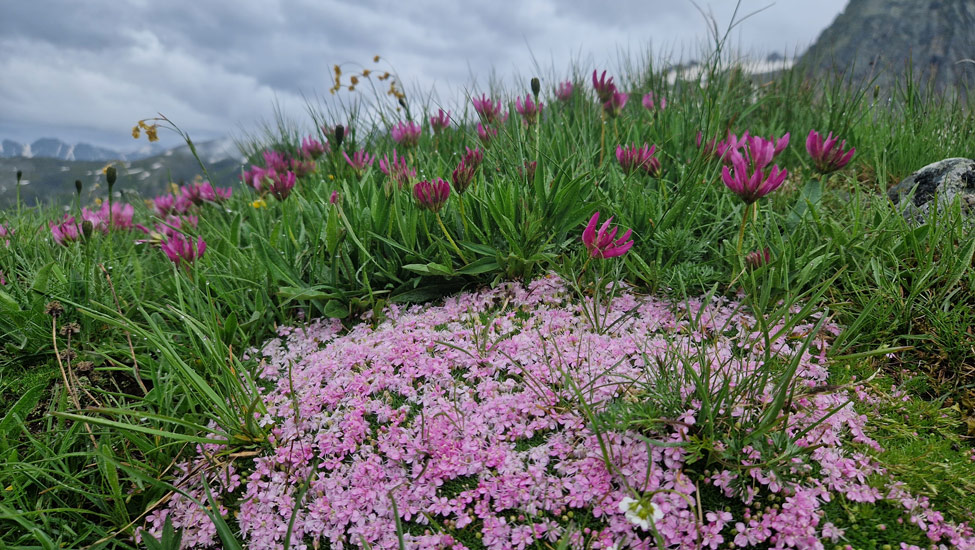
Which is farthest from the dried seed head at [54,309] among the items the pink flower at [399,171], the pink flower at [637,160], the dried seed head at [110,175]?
the pink flower at [637,160]

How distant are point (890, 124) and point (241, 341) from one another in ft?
16.5

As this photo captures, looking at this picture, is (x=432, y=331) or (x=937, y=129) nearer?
(x=432, y=331)

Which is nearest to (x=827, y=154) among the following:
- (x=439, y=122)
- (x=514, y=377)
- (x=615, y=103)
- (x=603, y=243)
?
(x=603, y=243)

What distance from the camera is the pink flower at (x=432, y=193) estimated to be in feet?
7.92

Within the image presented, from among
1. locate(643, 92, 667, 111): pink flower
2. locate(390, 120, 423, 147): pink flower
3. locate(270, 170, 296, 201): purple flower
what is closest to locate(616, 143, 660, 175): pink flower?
locate(390, 120, 423, 147): pink flower

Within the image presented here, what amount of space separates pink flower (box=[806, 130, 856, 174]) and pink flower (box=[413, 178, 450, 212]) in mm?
1727

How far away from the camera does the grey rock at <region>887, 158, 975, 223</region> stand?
9.21 feet

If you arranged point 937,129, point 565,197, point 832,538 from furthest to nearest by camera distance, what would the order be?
point 937,129 → point 565,197 → point 832,538

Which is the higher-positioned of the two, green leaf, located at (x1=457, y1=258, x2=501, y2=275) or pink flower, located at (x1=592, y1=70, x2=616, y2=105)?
pink flower, located at (x1=592, y1=70, x2=616, y2=105)

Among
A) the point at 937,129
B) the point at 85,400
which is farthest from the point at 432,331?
the point at 937,129

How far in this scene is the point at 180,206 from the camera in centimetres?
459

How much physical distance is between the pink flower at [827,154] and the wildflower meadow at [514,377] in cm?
2

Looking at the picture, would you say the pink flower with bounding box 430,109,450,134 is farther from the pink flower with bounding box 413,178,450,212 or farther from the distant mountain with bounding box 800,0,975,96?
the distant mountain with bounding box 800,0,975,96

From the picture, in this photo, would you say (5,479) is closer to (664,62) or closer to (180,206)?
(180,206)
